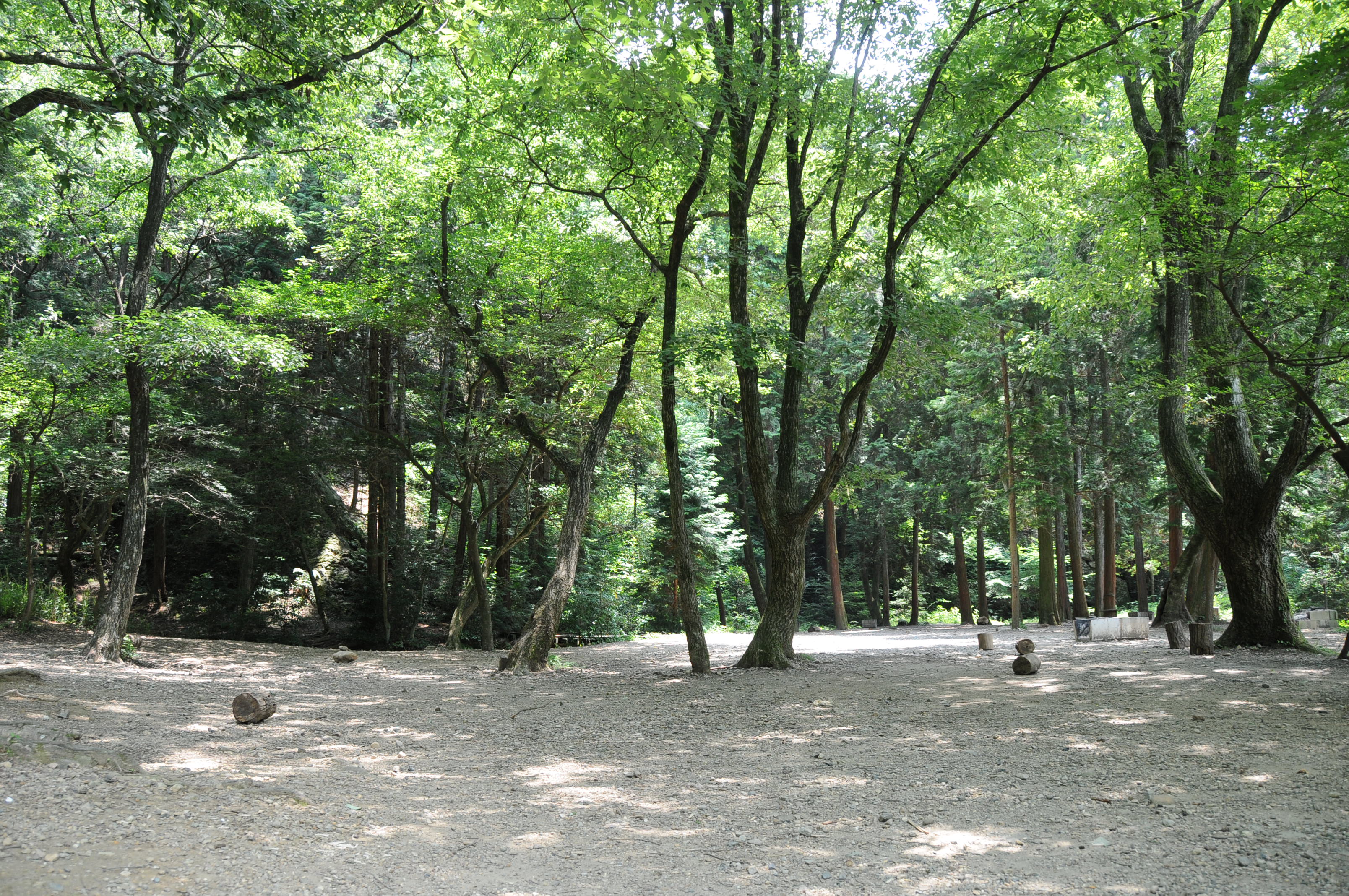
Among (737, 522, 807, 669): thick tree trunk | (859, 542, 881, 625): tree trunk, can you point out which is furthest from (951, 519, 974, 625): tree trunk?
(737, 522, 807, 669): thick tree trunk

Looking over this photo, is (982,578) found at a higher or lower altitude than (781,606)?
lower

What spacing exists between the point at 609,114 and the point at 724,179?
1.91 meters

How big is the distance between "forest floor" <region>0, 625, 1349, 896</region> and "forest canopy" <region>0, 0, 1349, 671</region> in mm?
2841

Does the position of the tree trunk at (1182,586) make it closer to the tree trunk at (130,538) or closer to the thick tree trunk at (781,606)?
the thick tree trunk at (781,606)

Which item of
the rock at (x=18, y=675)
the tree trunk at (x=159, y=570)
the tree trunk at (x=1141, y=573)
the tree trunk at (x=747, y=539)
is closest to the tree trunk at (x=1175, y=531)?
the tree trunk at (x=1141, y=573)

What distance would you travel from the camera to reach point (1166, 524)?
809 inches

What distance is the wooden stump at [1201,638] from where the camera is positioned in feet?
35.6

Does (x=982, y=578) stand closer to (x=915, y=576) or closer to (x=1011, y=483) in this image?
(x=915, y=576)

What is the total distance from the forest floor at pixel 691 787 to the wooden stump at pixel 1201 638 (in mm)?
949

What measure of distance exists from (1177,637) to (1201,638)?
3.85ft

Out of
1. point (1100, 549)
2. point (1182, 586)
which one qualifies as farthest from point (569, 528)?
point (1100, 549)

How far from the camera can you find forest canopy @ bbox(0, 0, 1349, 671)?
834 centimetres

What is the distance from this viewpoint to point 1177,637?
1200 cm

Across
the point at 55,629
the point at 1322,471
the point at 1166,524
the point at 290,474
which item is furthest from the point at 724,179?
the point at 1322,471
